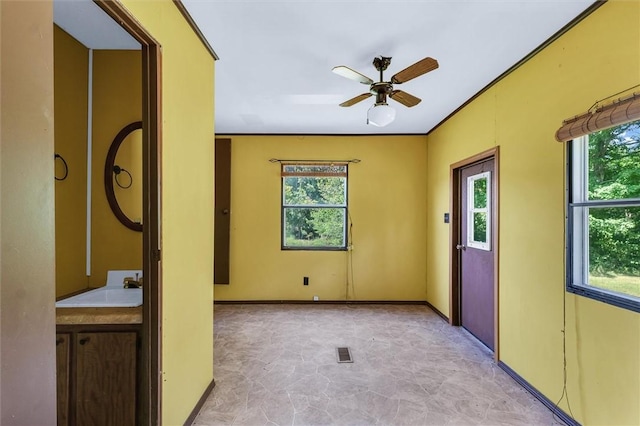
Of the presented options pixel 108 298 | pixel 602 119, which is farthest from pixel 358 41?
pixel 108 298

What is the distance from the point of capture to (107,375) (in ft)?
5.02

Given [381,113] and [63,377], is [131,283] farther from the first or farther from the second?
[381,113]

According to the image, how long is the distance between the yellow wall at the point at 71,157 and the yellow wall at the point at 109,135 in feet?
0.20

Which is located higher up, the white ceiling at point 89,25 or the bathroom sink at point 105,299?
the white ceiling at point 89,25

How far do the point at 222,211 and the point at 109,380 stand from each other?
3088 millimetres

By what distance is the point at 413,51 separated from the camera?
229cm

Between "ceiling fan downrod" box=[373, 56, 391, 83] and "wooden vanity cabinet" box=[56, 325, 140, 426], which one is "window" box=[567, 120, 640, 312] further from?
"wooden vanity cabinet" box=[56, 325, 140, 426]

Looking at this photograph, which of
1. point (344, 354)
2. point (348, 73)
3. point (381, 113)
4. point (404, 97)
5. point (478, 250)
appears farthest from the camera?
point (478, 250)

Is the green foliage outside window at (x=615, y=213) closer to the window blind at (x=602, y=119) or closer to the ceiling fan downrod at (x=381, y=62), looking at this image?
the window blind at (x=602, y=119)

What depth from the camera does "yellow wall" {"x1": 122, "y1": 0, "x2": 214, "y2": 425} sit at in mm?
1600

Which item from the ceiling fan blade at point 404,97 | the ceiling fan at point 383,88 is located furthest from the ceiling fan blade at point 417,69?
the ceiling fan blade at point 404,97

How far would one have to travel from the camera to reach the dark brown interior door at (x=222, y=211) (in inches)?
175

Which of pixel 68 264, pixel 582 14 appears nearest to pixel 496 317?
pixel 582 14

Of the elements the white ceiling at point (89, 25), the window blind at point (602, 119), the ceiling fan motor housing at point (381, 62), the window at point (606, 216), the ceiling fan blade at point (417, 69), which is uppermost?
the ceiling fan motor housing at point (381, 62)
